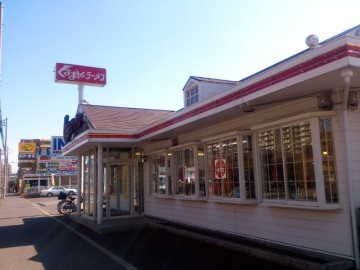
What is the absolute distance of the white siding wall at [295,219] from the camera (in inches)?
229

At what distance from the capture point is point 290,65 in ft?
18.0

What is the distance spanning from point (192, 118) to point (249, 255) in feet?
11.3

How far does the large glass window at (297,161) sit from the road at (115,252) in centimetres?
146

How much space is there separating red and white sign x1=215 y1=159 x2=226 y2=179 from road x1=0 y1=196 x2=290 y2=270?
1724 millimetres

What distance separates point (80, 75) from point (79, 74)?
8cm

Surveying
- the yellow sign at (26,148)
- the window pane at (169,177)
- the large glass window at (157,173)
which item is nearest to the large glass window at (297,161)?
the window pane at (169,177)

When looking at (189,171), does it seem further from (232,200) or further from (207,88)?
(207,88)

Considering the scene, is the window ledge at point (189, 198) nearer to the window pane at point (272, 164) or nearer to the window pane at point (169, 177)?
the window pane at point (169, 177)

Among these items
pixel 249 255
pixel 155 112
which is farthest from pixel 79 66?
pixel 249 255

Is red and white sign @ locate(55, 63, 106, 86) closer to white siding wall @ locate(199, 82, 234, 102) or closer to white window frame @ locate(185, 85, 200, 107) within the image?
white window frame @ locate(185, 85, 200, 107)

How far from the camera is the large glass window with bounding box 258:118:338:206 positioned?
602 centimetres

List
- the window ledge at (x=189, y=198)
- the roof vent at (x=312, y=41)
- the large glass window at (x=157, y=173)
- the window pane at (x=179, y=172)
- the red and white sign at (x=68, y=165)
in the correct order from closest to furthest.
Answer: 1. the roof vent at (x=312, y=41)
2. the window ledge at (x=189, y=198)
3. the window pane at (x=179, y=172)
4. the large glass window at (x=157, y=173)
5. the red and white sign at (x=68, y=165)

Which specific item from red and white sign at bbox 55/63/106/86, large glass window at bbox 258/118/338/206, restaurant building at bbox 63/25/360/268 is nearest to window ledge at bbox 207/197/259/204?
restaurant building at bbox 63/25/360/268

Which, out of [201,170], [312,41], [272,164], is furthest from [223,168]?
[312,41]
